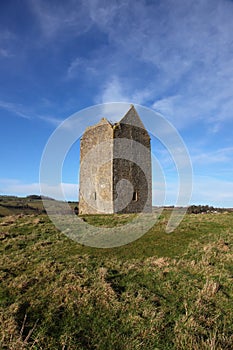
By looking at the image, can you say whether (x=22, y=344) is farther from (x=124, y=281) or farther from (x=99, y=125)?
(x=99, y=125)

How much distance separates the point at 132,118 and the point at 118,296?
23.2m

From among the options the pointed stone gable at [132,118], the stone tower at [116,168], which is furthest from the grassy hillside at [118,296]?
the pointed stone gable at [132,118]

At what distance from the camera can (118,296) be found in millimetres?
7141

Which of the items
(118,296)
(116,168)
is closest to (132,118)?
(116,168)

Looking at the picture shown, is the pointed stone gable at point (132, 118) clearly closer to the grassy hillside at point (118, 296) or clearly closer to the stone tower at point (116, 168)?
the stone tower at point (116, 168)

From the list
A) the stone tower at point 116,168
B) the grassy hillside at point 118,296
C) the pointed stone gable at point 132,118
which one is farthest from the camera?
the pointed stone gable at point 132,118

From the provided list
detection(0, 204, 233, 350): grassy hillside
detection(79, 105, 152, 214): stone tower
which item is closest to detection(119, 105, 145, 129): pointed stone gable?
detection(79, 105, 152, 214): stone tower

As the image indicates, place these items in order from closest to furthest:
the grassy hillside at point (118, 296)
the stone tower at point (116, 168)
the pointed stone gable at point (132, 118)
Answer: the grassy hillside at point (118, 296), the stone tower at point (116, 168), the pointed stone gable at point (132, 118)

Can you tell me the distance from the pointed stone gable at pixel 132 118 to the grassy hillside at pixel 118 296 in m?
17.2

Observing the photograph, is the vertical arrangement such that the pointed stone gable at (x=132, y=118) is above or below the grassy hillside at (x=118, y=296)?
above

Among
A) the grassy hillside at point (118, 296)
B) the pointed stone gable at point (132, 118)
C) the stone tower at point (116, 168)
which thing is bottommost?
the grassy hillside at point (118, 296)

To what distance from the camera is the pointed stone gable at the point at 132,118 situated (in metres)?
27.2

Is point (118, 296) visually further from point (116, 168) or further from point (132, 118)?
point (132, 118)

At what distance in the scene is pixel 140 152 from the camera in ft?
92.2
